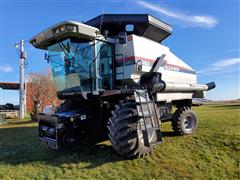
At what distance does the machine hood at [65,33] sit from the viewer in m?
6.26

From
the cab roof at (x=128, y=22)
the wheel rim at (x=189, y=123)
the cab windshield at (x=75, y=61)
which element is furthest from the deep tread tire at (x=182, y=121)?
the cab windshield at (x=75, y=61)

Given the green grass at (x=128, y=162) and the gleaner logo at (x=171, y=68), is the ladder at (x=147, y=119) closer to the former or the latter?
the green grass at (x=128, y=162)

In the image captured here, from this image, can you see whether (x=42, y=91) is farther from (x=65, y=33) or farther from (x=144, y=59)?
(x=65, y=33)

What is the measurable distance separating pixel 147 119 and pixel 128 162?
110cm

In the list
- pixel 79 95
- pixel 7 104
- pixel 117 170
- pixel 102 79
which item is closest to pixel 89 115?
pixel 79 95

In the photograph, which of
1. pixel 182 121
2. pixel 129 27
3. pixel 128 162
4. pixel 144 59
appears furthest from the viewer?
pixel 182 121

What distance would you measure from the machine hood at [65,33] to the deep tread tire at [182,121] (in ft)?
12.9

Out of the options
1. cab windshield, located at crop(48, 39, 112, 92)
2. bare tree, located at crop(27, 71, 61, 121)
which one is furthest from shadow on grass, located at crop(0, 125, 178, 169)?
bare tree, located at crop(27, 71, 61, 121)

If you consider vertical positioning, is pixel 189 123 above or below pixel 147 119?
below

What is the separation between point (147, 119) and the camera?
6.34m

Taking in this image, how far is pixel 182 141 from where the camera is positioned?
7.91 meters

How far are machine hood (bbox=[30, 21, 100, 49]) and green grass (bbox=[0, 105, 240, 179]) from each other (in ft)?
9.72

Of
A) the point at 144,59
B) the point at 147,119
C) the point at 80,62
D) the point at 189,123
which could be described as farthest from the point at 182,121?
the point at 80,62

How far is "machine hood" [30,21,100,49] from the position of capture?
6258 millimetres
